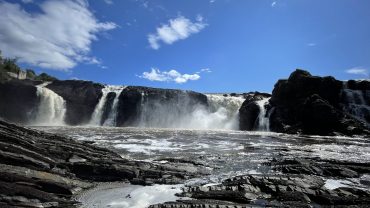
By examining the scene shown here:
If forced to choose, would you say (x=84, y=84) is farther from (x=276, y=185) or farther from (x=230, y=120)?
(x=276, y=185)

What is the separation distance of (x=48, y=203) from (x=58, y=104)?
62726 mm

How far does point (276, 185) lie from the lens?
42.6 feet

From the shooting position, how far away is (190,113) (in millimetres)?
73688

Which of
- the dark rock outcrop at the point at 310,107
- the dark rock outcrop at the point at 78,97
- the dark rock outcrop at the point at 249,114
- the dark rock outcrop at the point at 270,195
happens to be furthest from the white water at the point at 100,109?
the dark rock outcrop at the point at 270,195

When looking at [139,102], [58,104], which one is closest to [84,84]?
[58,104]

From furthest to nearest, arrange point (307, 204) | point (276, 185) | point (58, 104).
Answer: point (58, 104)
point (276, 185)
point (307, 204)

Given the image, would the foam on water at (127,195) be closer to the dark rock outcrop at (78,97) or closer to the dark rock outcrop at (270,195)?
Answer: the dark rock outcrop at (270,195)

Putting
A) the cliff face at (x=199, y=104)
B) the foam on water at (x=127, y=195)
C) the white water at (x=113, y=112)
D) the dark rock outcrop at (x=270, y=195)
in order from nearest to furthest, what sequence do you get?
the dark rock outcrop at (x=270, y=195) < the foam on water at (x=127, y=195) < the cliff face at (x=199, y=104) < the white water at (x=113, y=112)

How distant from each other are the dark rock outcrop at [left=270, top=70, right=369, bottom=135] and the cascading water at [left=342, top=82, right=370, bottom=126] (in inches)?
43.1

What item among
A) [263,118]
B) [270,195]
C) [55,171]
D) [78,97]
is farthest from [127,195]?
[78,97]

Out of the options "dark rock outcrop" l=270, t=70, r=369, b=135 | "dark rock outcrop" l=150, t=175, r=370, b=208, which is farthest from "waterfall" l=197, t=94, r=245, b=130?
"dark rock outcrop" l=150, t=175, r=370, b=208

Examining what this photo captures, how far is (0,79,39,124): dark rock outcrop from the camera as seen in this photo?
67188 millimetres

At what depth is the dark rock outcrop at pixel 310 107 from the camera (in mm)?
53131

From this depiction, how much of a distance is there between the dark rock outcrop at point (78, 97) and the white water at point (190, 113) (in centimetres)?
990
